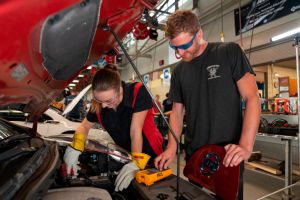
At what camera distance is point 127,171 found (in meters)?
1.18

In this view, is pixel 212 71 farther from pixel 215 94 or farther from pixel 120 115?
pixel 120 115

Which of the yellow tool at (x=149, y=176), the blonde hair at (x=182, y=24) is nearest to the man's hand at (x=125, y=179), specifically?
the yellow tool at (x=149, y=176)

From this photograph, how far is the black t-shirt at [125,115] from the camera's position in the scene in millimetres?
1570

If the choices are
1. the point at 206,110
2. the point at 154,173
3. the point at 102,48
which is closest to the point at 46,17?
the point at 102,48

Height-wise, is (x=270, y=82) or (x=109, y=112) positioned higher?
(x=270, y=82)

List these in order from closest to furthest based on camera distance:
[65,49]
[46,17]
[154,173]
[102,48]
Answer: [46,17] → [65,49] → [102,48] → [154,173]

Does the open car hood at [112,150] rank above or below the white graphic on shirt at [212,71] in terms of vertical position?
below

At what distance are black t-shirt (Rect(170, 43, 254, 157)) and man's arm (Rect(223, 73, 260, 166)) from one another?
1.8 inches

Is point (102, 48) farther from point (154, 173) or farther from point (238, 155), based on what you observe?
point (238, 155)

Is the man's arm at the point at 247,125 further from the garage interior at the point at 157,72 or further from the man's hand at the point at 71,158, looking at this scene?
the man's hand at the point at 71,158

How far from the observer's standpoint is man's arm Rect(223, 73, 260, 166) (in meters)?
1.04

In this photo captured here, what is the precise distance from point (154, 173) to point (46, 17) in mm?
755

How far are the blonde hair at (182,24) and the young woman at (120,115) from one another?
45cm

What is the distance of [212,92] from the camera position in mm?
1295
